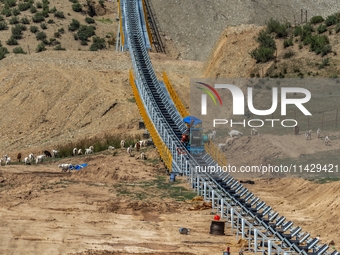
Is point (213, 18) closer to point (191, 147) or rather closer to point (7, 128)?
point (7, 128)

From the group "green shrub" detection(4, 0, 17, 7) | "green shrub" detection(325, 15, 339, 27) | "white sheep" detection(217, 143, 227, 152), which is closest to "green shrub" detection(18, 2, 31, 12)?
"green shrub" detection(4, 0, 17, 7)

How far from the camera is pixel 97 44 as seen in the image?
8831 cm

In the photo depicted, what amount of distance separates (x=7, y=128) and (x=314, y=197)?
3545 cm

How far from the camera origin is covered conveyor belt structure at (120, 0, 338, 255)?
27750 mm

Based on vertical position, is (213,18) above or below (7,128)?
above

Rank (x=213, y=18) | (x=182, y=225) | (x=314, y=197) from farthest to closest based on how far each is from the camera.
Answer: (x=213, y=18)
(x=314, y=197)
(x=182, y=225)

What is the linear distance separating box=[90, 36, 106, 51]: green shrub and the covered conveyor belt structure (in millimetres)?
19807

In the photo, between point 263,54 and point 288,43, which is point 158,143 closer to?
point 263,54

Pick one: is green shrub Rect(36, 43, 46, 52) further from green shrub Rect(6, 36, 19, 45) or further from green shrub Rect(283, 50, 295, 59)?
green shrub Rect(283, 50, 295, 59)

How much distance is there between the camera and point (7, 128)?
6625cm

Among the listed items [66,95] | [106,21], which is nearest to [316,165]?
[66,95]

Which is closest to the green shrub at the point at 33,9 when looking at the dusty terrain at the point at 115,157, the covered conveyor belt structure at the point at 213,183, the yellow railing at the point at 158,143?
the dusty terrain at the point at 115,157

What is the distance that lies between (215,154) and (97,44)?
47258 millimetres

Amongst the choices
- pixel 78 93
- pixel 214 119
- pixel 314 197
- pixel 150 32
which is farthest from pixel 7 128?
pixel 314 197
